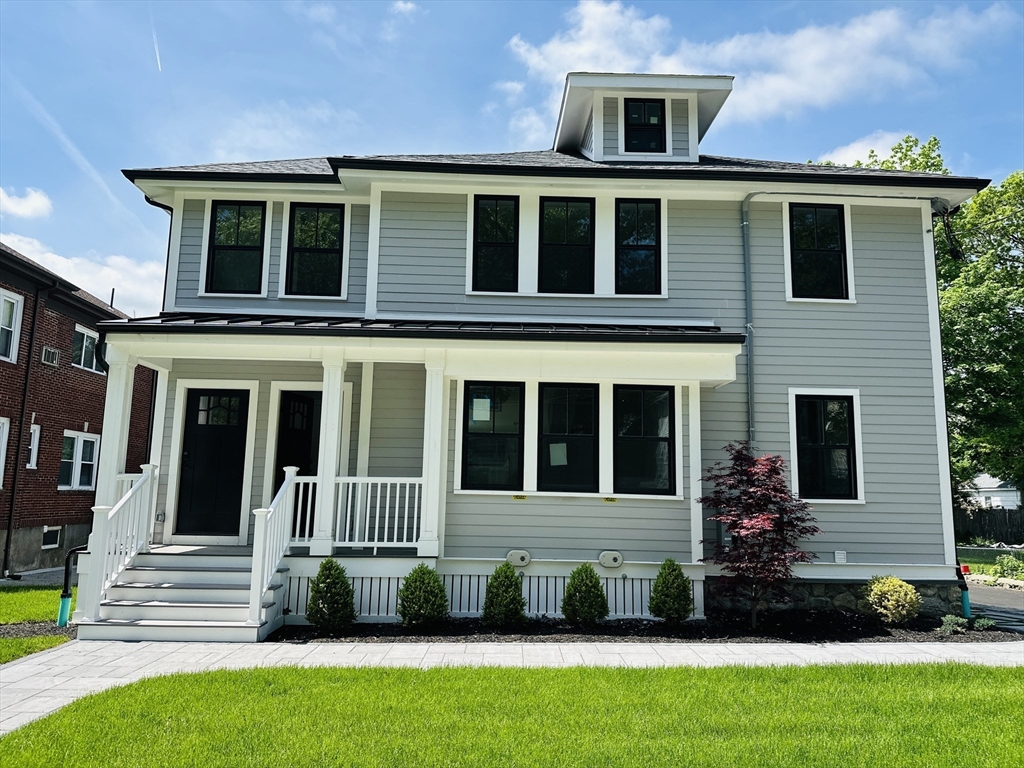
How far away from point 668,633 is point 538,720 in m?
4.05

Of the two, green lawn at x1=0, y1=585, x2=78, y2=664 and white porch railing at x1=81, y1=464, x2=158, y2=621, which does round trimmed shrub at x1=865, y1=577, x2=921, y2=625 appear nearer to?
white porch railing at x1=81, y1=464, x2=158, y2=621

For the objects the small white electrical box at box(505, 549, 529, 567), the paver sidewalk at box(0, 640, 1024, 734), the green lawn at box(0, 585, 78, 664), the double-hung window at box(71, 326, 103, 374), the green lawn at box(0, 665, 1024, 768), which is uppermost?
the double-hung window at box(71, 326, 103, 374)

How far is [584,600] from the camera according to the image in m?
8.72

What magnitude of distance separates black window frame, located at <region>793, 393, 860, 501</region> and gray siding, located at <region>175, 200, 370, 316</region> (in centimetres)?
693

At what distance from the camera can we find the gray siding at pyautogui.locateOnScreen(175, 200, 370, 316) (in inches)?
426

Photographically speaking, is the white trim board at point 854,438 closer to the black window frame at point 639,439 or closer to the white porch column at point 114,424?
the black window frame at point 639,439

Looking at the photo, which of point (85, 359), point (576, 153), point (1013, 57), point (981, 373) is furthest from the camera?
point (981, 373)

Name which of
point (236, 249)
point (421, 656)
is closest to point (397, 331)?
point (236, 249)

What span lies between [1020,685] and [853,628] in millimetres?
2876

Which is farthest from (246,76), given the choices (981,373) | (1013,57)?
(981,373)

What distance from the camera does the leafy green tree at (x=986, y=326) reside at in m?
22.7

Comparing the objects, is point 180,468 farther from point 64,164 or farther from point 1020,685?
point 1020,685

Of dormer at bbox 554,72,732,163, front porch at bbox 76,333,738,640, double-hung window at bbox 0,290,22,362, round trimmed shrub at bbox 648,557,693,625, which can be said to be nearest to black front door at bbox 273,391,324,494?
front porch at bbox 76,333,738,640

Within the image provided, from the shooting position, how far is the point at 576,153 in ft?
42.7
